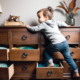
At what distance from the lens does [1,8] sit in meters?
1.63

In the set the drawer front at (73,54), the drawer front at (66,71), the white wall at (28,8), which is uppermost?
the white wall at (28,8)

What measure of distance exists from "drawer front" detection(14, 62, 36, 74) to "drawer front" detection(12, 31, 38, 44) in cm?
35

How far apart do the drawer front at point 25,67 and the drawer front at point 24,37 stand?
0.35m

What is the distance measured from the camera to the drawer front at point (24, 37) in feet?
3.89

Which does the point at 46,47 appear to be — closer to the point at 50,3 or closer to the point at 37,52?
the point at 37,52

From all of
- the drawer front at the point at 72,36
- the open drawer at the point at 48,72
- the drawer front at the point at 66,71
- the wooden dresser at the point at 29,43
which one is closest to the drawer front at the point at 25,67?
the wooden dresser at the point at 29,43

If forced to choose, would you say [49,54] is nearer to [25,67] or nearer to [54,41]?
[54,41]

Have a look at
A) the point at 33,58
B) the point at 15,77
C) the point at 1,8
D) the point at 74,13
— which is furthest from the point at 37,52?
the point at 1,8

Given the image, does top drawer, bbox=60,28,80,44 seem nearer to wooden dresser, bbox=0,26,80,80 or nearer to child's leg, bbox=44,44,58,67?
wooden dresser, bbox=0,26,80,80

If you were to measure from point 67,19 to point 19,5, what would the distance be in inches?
37.4

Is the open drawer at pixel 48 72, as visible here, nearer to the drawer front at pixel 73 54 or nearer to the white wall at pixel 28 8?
the drawer front at pixel 73 54

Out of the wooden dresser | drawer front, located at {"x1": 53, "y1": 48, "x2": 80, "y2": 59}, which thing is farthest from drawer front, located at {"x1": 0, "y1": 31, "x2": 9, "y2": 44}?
drawer front, located at {"x1": 53, "y1": 48, "x2": 80, "y2": 59}

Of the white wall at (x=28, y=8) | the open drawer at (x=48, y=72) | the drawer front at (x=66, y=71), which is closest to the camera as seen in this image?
the open drawer at (x=48, y=72)

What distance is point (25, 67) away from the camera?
128cm
